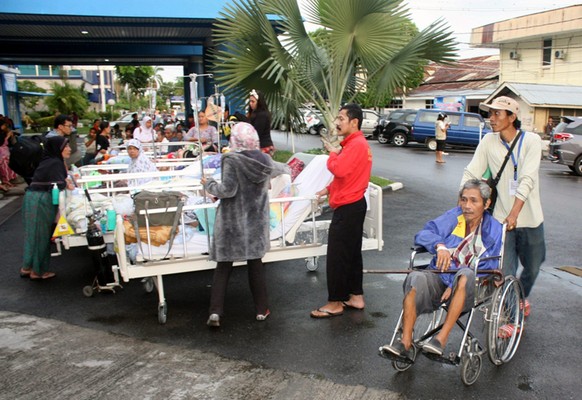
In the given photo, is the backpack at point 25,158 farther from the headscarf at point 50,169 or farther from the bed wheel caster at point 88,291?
the bed wheel caster at point 88,291

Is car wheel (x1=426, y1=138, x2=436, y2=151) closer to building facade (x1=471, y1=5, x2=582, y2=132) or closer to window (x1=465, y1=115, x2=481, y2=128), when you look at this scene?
window (x1=465, y1=115, x2=481, y2=128)

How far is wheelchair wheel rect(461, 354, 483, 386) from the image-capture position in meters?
3.58

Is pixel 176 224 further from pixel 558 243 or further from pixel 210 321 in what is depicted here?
pixel 558 243

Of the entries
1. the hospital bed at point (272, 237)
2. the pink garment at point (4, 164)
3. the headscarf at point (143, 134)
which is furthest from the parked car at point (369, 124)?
the hospital bed at point (272, 237)

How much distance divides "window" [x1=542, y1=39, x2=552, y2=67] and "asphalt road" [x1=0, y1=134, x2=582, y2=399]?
27269 mm

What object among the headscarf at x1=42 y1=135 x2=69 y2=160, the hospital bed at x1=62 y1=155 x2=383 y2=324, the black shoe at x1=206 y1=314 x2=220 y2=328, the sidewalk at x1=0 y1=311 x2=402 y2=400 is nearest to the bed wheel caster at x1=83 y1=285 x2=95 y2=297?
the hospital bed at x1=62 y1=155 x2=383 y2=324

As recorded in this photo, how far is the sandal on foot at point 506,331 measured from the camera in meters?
3.94

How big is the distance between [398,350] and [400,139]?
70.9ft

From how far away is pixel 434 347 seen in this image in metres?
3.56

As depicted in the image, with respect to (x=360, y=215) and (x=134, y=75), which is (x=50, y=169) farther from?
(x=134, y=75)

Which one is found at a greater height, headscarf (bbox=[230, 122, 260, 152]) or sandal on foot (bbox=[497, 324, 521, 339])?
headscarf (bbox=[230, 122, 260, 152])

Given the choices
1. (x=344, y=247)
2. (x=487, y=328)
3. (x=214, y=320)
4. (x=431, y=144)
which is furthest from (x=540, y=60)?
(x=214, y=320)

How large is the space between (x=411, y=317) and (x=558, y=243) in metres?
4.93

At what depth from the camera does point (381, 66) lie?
9156 mm
